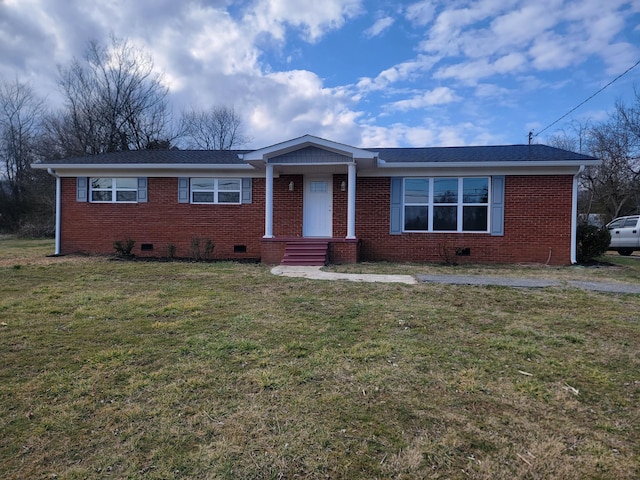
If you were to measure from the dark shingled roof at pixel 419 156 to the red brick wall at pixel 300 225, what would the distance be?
2.02 ft

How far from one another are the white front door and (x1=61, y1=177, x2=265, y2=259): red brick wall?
55.5 inches

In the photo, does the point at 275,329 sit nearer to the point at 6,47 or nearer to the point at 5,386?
the point at 5,386

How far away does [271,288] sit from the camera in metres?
6.70

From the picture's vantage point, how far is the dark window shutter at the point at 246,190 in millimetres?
11903

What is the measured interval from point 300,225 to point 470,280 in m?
5.75

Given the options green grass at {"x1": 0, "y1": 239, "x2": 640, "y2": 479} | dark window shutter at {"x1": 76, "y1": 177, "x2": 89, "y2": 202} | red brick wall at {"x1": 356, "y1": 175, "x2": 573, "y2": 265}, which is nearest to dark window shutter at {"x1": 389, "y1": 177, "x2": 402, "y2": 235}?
red brick wall at {"x1": 356, "y1": 175, "x2": 573, "y2": 265}

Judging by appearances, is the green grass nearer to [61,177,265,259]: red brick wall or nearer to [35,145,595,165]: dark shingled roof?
[35,145,595,165]: dark shingled roof

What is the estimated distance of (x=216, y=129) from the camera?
3303cm

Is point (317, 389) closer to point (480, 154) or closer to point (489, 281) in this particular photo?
point (489, 281)

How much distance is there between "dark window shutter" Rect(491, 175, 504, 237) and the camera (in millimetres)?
10914

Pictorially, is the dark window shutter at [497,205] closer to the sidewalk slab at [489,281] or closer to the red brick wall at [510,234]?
the red brick wall at [510,234]

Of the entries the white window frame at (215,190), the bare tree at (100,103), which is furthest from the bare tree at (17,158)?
the white window frame at (215,190)

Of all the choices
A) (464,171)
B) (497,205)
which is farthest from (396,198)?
(497,205)

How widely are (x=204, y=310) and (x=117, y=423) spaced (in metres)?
2.72
